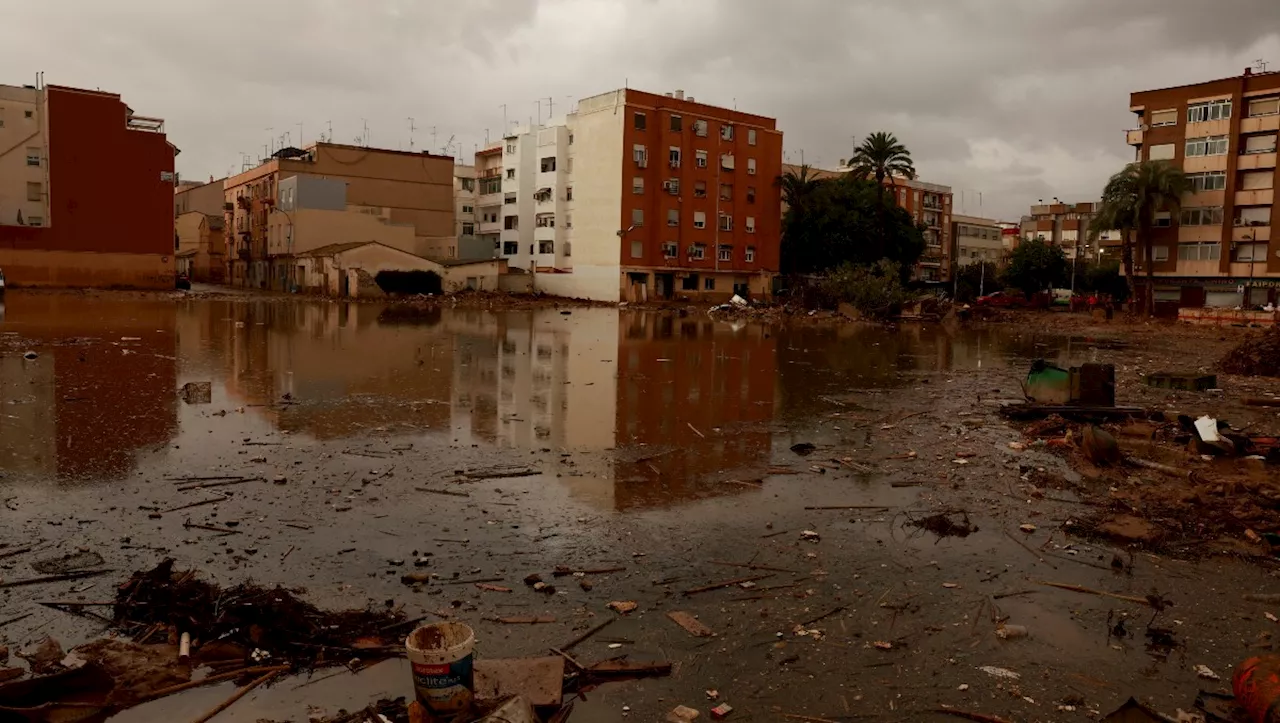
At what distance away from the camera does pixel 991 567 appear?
711 cm

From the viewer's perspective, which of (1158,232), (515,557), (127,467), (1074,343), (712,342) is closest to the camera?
(515,557)

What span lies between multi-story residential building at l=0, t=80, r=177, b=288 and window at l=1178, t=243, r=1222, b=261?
7396 cm

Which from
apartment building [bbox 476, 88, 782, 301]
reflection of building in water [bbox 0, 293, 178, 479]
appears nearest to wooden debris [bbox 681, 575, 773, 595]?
reflection of building in water [bbox 0, 293, 178, 479]

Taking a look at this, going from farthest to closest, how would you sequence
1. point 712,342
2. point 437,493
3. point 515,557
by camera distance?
point 712,342 < point 437,493 < point 515,557

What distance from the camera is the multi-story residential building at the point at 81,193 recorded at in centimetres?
5453

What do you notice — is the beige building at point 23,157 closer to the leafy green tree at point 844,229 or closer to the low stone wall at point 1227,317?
the leafy green tree at point 844,229

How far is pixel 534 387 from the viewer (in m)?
16.9

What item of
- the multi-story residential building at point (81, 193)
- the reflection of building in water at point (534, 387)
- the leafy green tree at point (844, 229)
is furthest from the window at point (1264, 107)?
the multi-story residential building at point (81, 193)

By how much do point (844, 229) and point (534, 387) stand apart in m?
57.3

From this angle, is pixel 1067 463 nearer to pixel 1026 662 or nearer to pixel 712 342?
pixel 1026 662

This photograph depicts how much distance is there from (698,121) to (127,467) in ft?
204

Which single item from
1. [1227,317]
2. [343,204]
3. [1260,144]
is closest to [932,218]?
[1260,144]

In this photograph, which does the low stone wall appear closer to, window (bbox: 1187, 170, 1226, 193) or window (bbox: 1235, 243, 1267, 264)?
window (bbox: 1235, 243, 1267, 264)

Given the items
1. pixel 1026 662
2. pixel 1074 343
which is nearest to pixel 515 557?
pixel 1026 662
